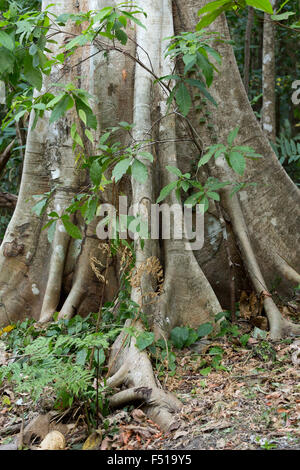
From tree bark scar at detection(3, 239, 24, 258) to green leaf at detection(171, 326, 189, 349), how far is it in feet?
5.54

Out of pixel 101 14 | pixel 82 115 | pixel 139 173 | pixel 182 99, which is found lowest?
pixel 139 173

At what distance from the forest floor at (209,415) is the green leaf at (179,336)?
154 mm

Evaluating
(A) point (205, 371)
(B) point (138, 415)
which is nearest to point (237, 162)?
(A) point (205, 371)

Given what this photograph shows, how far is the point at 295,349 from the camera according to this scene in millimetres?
3062

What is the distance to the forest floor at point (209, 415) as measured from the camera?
222 centimetres

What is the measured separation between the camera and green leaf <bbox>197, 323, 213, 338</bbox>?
11.0ft

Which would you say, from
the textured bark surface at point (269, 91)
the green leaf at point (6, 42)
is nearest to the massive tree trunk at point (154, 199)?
the green leaf at point (6, 42)

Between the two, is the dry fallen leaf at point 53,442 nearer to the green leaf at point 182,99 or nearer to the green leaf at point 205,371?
the green leaf at point 205,371

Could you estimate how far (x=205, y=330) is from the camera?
335cm

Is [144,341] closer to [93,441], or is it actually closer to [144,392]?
[144,392]

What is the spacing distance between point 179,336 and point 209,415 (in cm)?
88

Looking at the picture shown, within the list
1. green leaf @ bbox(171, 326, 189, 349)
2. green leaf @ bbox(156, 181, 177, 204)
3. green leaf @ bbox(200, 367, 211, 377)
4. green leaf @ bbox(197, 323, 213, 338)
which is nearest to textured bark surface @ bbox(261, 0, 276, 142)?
green leaf @ bbox(197, 323, 213, 338)

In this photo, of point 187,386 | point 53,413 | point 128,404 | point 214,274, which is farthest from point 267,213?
point 53,413
